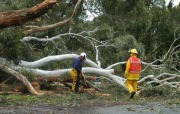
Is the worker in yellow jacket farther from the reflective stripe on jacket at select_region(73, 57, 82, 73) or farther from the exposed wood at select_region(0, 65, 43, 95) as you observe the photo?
the exposed wood at select_region(0, 65, 43, 95)

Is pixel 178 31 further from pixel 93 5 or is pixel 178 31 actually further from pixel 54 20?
pixel 54 20

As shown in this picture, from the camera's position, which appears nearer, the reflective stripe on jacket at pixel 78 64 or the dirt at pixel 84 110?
the dirt at pixel 84 110

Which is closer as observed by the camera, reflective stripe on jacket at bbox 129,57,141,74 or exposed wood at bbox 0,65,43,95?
exposed wood at bbox 0,65,43,95

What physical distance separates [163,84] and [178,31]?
7.66 metres

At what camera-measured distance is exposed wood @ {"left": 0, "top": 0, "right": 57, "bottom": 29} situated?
7.89m

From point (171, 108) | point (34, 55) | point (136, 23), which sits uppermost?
point (136, 23)

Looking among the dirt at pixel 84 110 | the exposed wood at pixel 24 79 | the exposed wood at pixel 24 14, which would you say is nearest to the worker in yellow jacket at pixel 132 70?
the dirt at pixel 84 110

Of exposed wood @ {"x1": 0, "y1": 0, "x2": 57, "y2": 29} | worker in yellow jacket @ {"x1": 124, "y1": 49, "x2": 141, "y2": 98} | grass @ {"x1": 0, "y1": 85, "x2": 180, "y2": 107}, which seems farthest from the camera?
worker in yellow jacket @ {"x1": 124, "y1": 49, "x2": 141, "y2": 98}

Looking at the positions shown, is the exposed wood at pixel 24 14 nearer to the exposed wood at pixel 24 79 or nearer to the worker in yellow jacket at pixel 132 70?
the exposed wood at pixel 24 79

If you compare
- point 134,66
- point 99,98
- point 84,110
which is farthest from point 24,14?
point 134,66

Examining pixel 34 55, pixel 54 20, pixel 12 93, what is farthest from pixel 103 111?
pixel 54 20

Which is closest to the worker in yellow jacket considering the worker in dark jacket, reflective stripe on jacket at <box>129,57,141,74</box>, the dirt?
reflective stripe on jacket at <box>129,57,141,74</box>

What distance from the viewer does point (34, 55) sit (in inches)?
598

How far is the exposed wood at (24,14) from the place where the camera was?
7891mm
